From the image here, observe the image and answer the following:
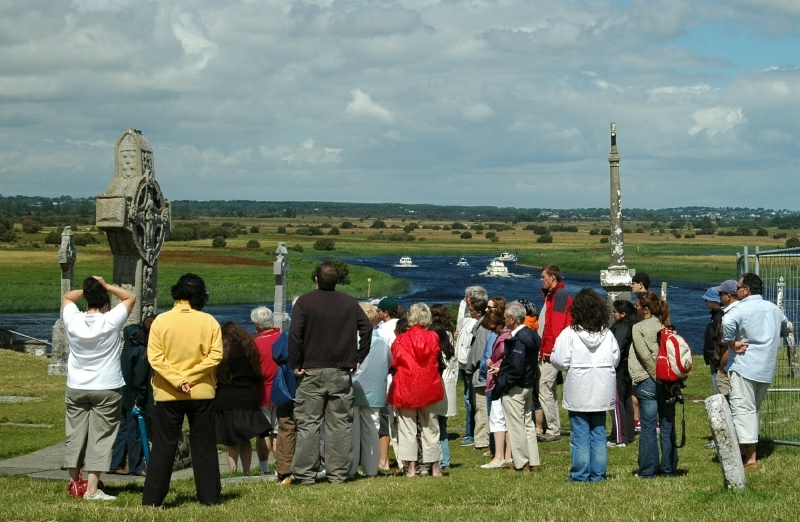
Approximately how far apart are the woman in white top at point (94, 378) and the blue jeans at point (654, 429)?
4.45 meters

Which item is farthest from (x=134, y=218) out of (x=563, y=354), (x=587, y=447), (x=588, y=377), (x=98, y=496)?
(x=587, y=447)

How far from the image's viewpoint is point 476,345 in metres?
11.4

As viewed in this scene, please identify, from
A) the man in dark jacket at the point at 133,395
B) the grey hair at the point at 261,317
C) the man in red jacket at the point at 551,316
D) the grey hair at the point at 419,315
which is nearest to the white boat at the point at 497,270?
the man in red jacket at the point at 551,316

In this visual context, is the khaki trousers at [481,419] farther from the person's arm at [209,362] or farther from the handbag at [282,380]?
the person's arm at [209,362]

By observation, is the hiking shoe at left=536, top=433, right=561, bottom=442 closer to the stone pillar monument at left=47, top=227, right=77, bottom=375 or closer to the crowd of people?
the crowd of people

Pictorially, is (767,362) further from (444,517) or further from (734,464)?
(444,517)

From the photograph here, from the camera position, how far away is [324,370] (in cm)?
925

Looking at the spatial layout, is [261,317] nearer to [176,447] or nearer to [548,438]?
[176,447]

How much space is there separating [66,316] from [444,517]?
3.25 metres

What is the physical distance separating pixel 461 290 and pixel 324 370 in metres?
69.7

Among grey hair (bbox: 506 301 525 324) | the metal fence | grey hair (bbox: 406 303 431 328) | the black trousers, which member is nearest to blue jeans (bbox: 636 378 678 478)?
grey hair (bbox: 506 301 525 324)

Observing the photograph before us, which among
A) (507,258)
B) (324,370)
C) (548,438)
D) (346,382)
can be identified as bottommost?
(507,258)

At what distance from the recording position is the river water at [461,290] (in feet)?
158

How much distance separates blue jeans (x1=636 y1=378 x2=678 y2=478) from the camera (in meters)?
9.43
